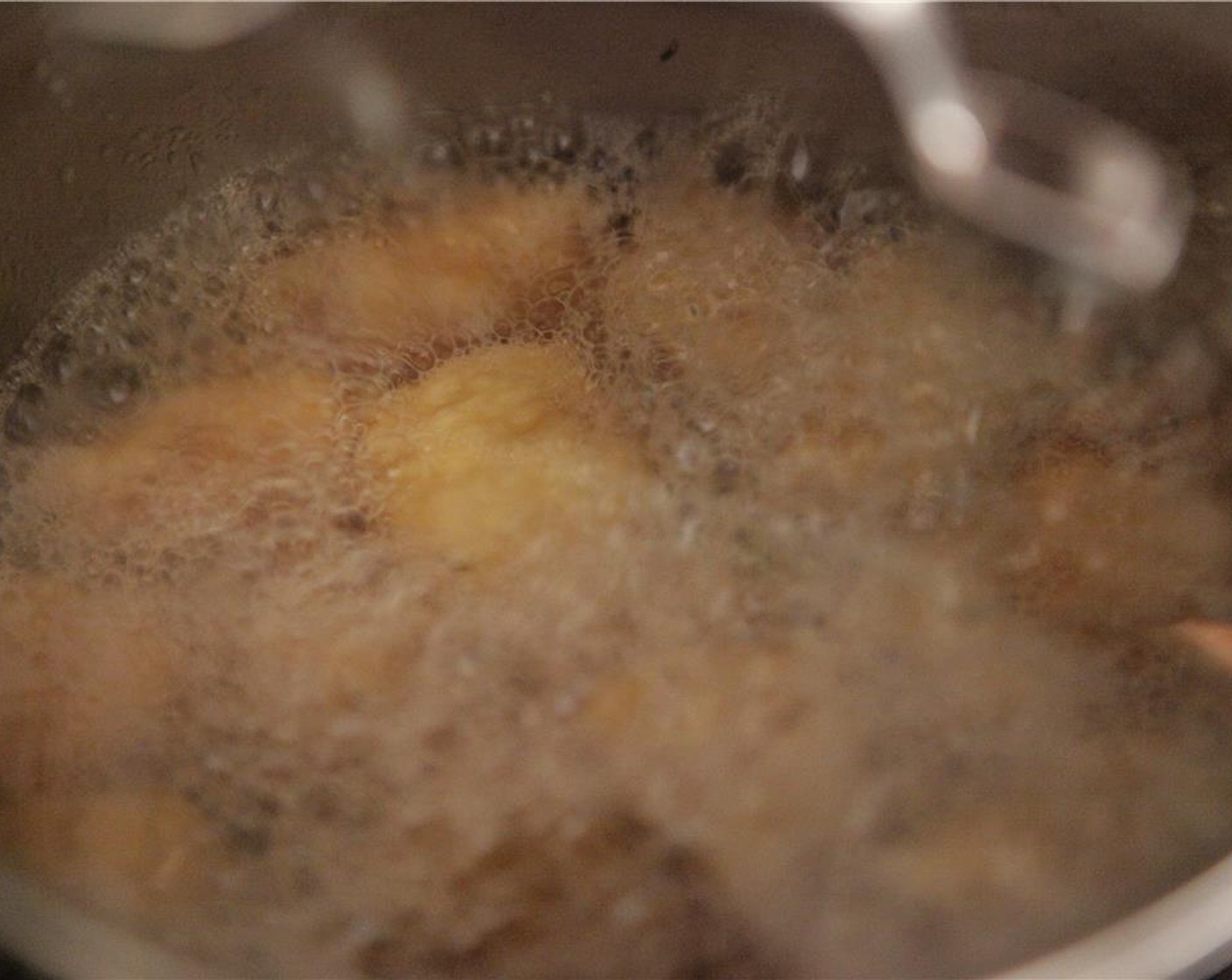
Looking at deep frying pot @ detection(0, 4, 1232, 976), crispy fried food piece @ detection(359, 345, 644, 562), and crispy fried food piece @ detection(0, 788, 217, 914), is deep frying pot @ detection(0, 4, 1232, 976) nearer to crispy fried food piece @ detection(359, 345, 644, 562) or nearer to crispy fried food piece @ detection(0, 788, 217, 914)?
crispy fried food piece @ detection(359, 345, 644, 562)

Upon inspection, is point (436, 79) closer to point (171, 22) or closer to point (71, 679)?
point (171, 22)

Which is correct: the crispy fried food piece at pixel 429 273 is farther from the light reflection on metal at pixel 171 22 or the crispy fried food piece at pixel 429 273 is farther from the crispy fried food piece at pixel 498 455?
the light reflection on metal at pixel 171 22

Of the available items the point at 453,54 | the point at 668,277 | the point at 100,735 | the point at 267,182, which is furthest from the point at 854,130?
the point at 100,735

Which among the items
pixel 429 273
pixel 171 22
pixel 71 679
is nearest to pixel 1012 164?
pixel 429 273

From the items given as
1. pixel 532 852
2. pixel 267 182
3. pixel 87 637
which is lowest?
pixel 532 852

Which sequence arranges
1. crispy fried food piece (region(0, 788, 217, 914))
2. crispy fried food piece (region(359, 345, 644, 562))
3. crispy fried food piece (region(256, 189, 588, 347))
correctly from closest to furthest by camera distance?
crispy fried food piece (region(0, 788, 217, 914)) < crispy fried food piece (region(359, 345, 644, 562)) < crispy fried food piece (region(256, 189, 588, 347))

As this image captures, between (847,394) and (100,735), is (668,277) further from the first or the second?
(100,735)

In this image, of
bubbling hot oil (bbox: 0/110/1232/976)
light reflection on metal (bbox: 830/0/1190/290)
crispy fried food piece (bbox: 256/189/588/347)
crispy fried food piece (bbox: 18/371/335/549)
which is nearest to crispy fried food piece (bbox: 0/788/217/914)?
bubbling hot oil (bbox: 0/110/1232/976)
